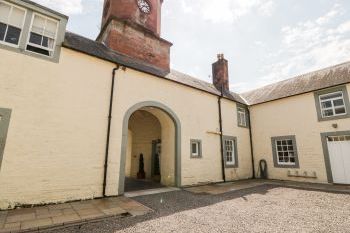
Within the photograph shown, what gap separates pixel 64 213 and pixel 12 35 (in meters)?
6.35

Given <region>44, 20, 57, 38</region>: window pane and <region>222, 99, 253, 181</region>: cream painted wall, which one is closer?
<region>44, 20, 57, 38</region>: window pane

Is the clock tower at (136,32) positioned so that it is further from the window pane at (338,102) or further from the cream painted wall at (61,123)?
the window pane at (338,102)

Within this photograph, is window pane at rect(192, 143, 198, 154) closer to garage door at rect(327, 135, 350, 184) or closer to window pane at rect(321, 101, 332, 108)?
garage door at rect(327, 135, 350, 184)

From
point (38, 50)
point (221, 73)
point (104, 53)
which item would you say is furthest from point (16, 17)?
point (221, 73)

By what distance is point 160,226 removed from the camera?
5.07 metres

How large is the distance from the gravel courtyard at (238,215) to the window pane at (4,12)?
7343mm

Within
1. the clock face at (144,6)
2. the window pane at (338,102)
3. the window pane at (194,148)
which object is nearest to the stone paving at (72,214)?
the window pane at (194,148)

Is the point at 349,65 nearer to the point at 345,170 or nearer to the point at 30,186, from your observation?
the point at 345,170

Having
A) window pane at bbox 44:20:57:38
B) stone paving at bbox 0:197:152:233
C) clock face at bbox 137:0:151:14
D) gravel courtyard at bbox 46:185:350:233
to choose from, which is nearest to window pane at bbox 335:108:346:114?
gravel courtyard at bbox 46:185:350:233

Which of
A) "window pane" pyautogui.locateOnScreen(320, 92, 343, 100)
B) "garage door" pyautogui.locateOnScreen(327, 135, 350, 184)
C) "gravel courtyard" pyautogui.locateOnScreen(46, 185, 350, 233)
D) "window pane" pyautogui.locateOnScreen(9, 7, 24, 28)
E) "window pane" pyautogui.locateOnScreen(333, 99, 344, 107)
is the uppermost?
"window pane" pyautogui.locateOnScreen(9, 7, 24, 28)

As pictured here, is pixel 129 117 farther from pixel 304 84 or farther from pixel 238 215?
pixel 304 84

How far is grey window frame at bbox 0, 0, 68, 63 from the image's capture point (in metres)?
7.05

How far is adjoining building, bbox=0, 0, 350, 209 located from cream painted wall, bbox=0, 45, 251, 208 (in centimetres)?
3

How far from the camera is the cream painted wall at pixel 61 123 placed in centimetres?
638
